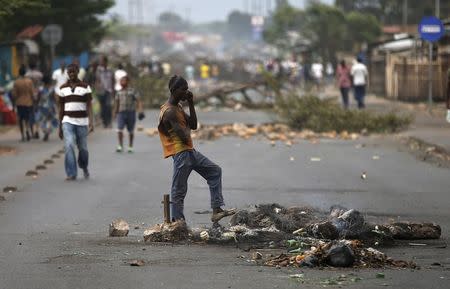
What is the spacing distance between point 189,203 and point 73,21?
30802 mm

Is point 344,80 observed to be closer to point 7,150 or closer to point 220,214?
point 7,150

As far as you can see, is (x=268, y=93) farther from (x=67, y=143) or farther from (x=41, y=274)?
(x=41, y=274)

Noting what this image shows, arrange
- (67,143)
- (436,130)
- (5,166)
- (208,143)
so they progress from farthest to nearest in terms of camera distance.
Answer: (436,130)
(208,143)
(5,166)
(67,143)

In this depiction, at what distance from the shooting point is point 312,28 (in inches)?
3051

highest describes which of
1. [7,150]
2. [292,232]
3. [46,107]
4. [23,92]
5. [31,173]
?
[23,92]

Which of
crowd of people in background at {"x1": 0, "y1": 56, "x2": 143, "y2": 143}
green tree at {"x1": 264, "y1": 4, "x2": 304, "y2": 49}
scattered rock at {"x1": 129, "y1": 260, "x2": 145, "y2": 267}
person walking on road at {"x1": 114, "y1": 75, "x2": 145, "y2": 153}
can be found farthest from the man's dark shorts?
green tree at {"x1": 264, "y1": 4, "x2": 304, "y2": 49}

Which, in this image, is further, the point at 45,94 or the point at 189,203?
the point at 45,94

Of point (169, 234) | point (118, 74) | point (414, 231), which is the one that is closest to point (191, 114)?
point (169, 234)

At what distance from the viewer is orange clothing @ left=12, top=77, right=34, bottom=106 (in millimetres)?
25859

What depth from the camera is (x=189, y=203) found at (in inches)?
576

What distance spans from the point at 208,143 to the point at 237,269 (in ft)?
54.2

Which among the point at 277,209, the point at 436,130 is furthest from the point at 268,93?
the point at 277,209

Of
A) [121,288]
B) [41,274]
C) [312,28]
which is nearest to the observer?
[121,288]

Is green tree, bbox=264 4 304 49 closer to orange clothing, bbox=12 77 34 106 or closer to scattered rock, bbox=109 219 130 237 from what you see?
orange clothing, bbox=12 77 34 106
